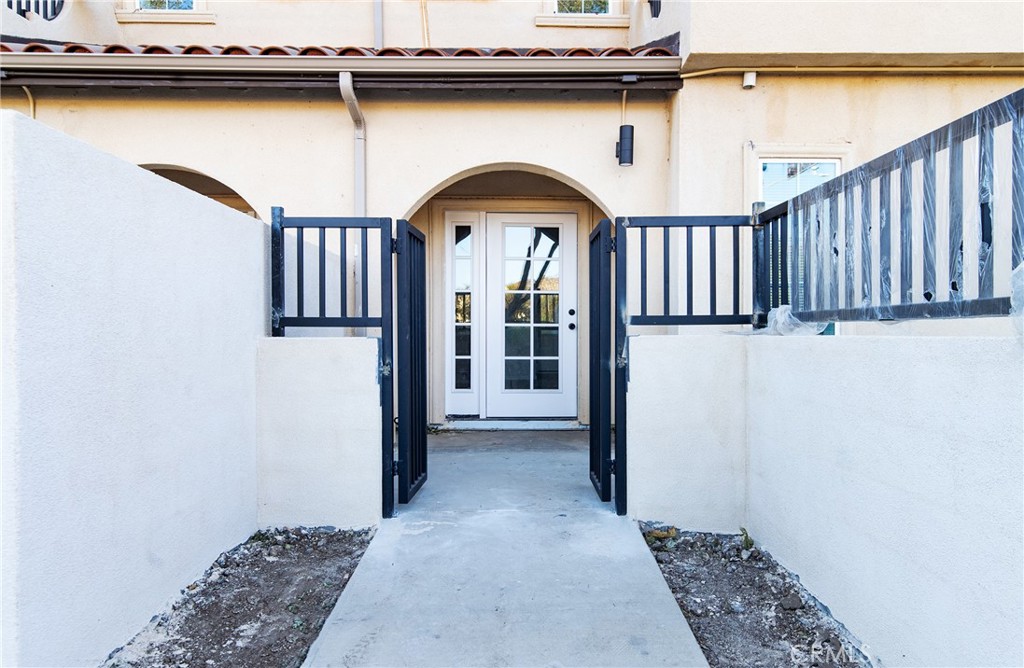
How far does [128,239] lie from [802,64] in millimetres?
4369

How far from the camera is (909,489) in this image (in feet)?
6.50

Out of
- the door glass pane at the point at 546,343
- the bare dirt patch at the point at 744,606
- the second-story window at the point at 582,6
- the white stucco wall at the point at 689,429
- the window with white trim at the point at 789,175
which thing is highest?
the second-story window at the point at 582,6

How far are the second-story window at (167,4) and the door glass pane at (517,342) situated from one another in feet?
14.2

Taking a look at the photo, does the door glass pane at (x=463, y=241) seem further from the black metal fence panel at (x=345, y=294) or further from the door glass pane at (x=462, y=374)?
the black metal fence panel at (x=345, y=294)

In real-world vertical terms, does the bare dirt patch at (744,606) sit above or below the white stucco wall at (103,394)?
Result: below

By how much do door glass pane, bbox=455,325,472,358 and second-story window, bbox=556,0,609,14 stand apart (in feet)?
10.6

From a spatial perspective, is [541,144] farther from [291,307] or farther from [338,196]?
[291,307]

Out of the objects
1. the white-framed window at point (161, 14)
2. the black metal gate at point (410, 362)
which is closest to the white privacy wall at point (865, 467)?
the black metal gate at point (410, 362)

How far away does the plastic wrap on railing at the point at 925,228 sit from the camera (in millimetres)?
1744

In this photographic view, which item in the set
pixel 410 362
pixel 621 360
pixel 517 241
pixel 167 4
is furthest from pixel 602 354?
pixel 167 4

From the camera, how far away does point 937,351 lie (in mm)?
1877

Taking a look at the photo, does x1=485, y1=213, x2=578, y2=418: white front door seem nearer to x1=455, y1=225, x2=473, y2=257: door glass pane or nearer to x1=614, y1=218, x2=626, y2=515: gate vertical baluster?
x1=455, y1=225, x2=473, y2=257: door glass pane

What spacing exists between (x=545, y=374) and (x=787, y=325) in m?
3.52

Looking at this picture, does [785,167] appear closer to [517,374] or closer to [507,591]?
[517,374]
